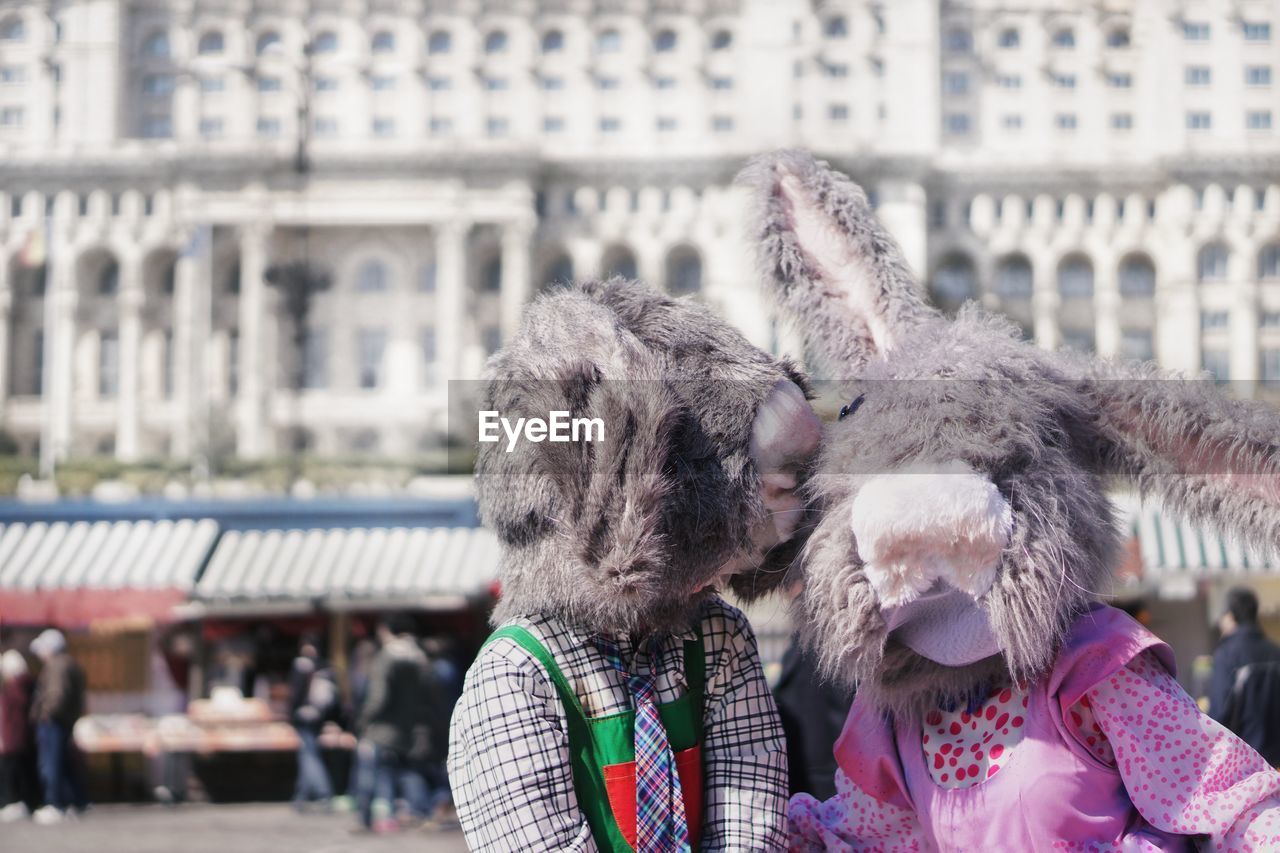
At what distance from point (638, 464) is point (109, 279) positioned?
4434 cm

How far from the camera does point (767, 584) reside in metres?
1.25

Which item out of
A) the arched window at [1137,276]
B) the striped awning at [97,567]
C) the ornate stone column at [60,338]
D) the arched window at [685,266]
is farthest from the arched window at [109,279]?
the striped awning at [97,567]

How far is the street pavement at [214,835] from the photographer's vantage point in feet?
22.0

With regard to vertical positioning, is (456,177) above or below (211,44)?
below

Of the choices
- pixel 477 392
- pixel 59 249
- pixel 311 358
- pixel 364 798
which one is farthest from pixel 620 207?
pixel 477 392

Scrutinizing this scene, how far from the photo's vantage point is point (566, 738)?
1099 millimetres

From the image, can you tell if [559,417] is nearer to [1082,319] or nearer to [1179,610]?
[1179,610]

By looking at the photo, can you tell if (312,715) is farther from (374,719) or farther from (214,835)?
(374,719)

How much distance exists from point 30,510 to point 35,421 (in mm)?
30093

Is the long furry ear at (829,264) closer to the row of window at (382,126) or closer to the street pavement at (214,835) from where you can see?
the street pavement at (214,835)

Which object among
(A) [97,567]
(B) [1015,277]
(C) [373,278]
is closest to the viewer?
(A) [97,567]

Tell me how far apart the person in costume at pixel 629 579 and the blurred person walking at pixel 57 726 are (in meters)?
7.55

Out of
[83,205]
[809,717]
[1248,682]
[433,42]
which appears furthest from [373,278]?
[809,717]

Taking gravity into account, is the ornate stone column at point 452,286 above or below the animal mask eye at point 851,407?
above
